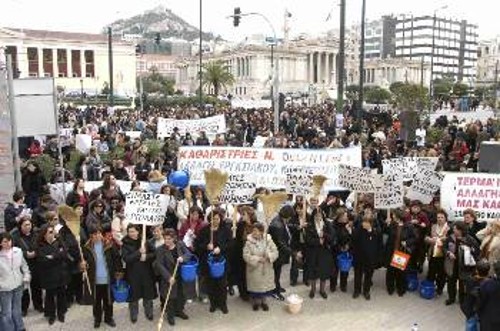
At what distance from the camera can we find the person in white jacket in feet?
26.2

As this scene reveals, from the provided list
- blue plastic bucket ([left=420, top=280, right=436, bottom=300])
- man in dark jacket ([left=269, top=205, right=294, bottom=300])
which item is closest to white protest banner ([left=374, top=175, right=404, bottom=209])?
blue plastic bucket ([left=420, top=280, right=436, bottom=300])

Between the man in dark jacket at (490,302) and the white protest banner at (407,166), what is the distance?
4.27 metres

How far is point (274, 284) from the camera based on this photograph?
9609 millimetres

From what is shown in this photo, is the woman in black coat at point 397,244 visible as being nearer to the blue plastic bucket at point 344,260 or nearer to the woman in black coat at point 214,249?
the blue plastic bucket at point 344,260

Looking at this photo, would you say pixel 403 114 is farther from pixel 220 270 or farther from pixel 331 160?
pixel 220 270

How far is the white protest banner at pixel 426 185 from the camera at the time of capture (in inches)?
444

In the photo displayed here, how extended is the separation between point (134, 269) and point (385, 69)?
135431 mm

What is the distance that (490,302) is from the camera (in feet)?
23.2

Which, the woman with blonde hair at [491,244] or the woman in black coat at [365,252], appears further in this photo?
the woman in black coat at [365,252]

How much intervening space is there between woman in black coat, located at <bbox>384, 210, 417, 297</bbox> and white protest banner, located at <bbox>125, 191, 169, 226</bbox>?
11.9 ft

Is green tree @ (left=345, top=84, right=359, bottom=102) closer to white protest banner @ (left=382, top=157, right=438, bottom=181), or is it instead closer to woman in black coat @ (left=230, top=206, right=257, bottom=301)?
white protest banner @ (left=382, top=157, right=438, bottom=181)

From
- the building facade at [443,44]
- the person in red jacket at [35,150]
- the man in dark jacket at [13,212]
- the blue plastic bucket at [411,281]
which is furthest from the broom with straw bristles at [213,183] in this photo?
the building facade at [443,44]

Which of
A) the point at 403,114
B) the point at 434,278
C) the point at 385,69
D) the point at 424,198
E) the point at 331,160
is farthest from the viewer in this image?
the point at 385,69

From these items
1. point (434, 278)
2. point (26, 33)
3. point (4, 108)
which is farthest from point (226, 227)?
point (26, 33)
